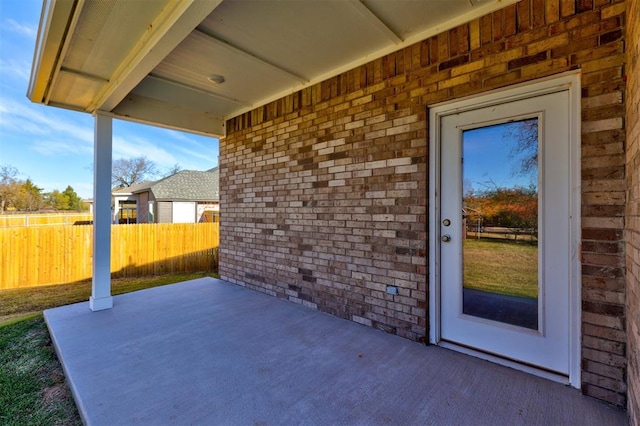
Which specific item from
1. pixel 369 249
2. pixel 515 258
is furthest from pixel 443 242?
pixel 369 249

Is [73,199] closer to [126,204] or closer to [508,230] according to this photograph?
[126,204]

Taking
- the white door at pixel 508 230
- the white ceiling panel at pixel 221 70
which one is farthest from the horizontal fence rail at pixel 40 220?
the white door at pixel 508 230

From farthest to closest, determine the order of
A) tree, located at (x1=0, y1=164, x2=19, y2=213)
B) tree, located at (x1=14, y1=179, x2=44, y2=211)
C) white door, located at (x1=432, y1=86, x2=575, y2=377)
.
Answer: tree, located at (x1=14, y1=179, x2=44, y2=211) < tree, located at (x1=0, y1=164, x2=19, y2=213) < white door, located at (x1=432, y1=86, x2=575, y2=377)

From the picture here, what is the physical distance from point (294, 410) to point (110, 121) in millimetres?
4252

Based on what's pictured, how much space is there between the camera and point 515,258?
7.47 feet

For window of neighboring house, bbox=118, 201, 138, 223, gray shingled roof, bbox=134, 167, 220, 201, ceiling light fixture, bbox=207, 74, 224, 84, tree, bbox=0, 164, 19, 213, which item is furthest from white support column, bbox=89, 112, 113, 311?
tree, bbox=0, 164, 19, 213

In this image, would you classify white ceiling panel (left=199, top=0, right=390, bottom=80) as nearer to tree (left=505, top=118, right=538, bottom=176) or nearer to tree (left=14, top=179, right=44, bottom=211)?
tree (left=505, top=118, right=538, bottom=176)

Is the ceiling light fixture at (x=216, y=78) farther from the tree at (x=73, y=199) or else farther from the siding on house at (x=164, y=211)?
the tree at (x=73, y=199)

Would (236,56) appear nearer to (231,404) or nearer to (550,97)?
(550,97)

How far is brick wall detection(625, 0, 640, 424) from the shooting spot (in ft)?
4.54

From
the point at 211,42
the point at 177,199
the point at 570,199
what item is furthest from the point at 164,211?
the point at 570,199

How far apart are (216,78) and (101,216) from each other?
2379 millimetres

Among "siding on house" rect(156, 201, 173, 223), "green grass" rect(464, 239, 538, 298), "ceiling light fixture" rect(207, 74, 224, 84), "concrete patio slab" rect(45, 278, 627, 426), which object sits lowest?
"concrete patio slab" rect(45, 278, 627, 426)

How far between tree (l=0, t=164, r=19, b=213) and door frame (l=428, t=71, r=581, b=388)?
30.2 m
